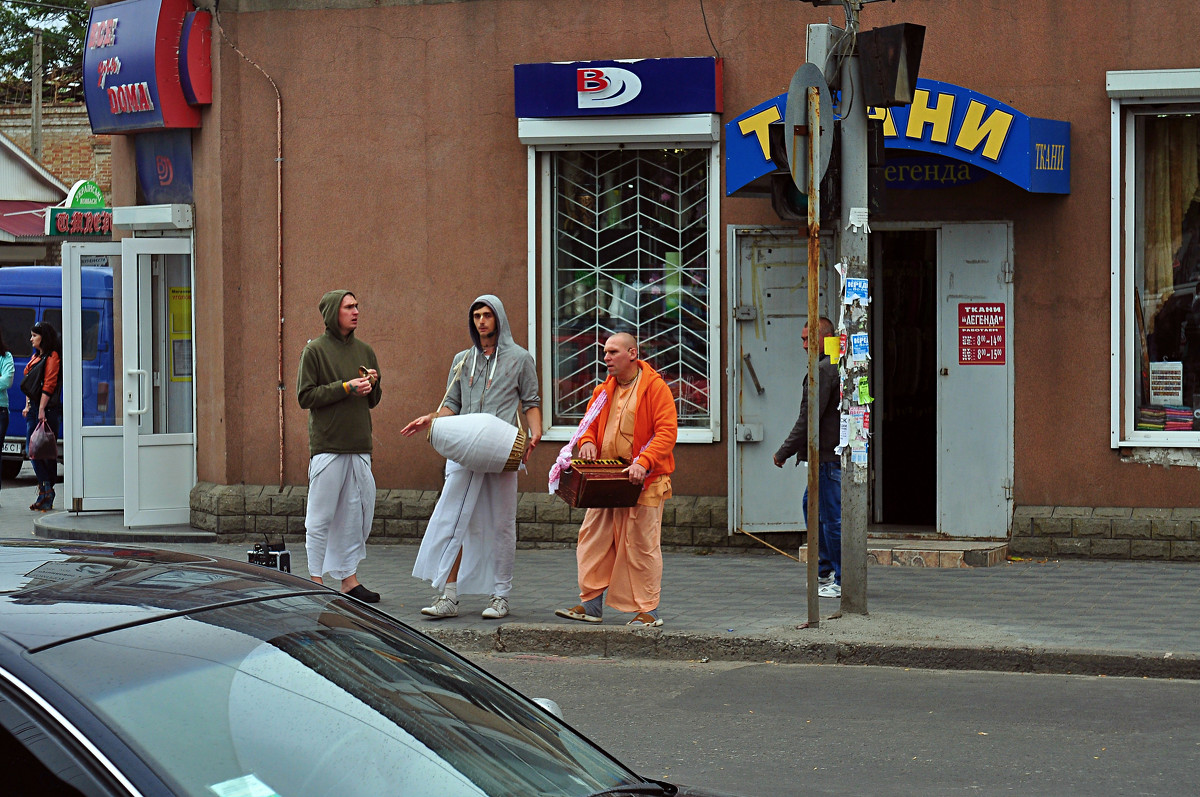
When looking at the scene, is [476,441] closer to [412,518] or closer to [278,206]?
[412,518]

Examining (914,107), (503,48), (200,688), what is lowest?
(200,688)

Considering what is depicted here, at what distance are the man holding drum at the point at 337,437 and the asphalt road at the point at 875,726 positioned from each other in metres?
1.53

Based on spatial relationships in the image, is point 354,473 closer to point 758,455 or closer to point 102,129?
point 758,455

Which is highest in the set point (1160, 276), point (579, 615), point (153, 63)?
point (153, 63)

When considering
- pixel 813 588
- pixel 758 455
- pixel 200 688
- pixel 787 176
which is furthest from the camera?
pixel 758 455

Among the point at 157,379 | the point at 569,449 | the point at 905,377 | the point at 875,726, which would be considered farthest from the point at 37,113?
the point at 875,726

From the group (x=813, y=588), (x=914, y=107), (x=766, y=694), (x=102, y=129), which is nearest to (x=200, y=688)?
(x=766, y=694)

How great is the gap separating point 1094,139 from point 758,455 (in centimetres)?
360

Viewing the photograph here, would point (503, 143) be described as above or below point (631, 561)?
above

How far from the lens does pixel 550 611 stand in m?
9.04

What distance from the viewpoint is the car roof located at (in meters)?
2.62

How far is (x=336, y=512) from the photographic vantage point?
906 cm

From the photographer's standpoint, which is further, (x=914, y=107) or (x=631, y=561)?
(x=914, y=107)

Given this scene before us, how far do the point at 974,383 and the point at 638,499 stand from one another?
13.1ft
